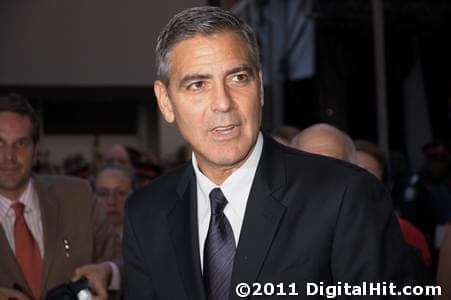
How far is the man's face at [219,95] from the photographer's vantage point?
7.33ft

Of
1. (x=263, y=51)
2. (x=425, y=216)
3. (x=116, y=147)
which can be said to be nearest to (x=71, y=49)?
(x=116, y=147)

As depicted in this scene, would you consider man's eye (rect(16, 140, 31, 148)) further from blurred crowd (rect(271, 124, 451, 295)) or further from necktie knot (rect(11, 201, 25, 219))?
blurred crowd (rect(271, 124, 451, 295))

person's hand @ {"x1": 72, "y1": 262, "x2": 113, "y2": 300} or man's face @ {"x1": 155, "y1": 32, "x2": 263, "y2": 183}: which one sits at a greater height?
man's face @ {"x1": 155, "y1": 32, "x2": 263, "y2": 183}

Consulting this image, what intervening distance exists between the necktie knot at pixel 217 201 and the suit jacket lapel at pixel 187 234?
9cm

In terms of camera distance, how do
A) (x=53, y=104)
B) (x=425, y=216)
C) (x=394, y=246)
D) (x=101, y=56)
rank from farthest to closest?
(x=53, y=104)
(x=425, y=216)
(x=101, y=56)
(x=394, y=246)

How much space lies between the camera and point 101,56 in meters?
7.33

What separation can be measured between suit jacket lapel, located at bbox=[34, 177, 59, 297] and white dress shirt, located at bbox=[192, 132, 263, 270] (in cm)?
154

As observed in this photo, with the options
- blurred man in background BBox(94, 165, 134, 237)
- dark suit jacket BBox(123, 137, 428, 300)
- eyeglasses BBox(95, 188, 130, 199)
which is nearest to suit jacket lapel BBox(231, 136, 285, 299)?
dark suit jacket BBox(123, 137, 428, 300)

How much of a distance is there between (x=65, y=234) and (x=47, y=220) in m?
0.11

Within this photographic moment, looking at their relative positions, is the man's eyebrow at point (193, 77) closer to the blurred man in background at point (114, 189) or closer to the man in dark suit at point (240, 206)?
the man in dark suit at point (240, 206)

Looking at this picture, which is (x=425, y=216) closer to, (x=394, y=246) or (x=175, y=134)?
(x=175, y=134)

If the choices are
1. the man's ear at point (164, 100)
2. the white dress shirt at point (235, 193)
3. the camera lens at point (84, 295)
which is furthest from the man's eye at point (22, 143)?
the white dress shirt at point (235, 193)

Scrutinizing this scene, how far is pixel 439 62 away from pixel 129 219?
30.5ft

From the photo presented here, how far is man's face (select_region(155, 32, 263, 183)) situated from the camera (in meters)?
2.23
